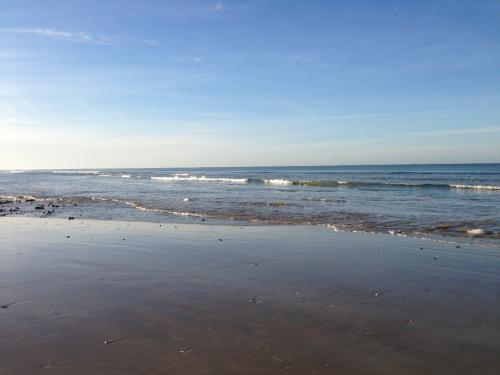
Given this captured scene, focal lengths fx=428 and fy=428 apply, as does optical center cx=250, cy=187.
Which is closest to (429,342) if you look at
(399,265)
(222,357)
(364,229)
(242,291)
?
(222,357)

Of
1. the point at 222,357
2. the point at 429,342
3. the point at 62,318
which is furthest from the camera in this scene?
the point at 62,318

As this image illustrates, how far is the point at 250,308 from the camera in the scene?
19.6 ft

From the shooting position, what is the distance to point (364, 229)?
1330cm

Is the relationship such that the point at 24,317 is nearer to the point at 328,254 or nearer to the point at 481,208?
the point at 328,254

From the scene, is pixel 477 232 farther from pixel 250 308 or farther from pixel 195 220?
A: pixel 195 220

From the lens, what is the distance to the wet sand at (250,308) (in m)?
4.42

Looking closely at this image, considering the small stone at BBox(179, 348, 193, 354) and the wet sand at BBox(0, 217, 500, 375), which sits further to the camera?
the small stone at BBox(179, 348, 193, 354)

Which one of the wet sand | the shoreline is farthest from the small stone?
the shoreline

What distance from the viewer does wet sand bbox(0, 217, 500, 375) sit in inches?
174

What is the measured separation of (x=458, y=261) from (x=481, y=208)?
11.9m

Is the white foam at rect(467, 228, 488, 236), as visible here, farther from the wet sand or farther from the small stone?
the small stone

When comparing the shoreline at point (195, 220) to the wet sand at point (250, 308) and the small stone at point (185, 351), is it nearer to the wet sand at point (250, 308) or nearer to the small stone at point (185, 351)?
the wet sand at point (250, 308)

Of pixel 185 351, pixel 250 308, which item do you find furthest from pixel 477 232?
pixel 185 351

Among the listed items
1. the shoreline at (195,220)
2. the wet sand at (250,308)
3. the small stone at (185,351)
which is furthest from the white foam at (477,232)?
the small stone at (185,351)
